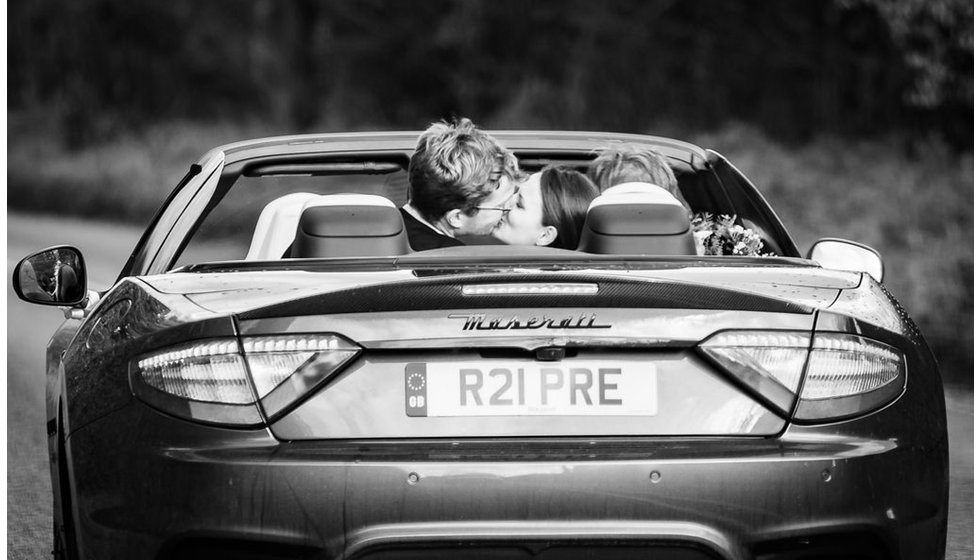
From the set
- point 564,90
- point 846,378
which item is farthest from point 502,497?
point 564,90

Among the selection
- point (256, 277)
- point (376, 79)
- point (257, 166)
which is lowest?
point (256, 277)

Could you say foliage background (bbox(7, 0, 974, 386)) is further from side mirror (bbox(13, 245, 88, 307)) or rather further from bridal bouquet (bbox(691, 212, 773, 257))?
side mirror (bbox(13, 245, 88, 307))

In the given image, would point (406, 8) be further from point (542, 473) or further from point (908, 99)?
point (542, 473)

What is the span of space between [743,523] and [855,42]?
20382 millimetres

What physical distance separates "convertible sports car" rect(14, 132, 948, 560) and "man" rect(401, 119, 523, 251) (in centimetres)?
125

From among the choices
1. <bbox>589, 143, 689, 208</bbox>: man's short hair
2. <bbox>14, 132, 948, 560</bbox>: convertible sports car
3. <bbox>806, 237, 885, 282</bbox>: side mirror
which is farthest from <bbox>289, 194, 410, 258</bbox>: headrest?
<bbox>589, 143, 689, 208</bbox>: man's short hair

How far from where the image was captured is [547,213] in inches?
179

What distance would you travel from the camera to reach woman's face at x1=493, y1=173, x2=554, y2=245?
457cm

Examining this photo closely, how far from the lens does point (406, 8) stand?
34.2 meters

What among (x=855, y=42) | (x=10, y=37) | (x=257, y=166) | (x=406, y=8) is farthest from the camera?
(x=10, y=37)

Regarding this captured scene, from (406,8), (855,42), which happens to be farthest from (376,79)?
(855,42)

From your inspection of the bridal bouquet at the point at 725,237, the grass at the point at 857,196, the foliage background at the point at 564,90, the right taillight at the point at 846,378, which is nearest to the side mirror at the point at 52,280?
the bridal bouquet at the point at 725,237

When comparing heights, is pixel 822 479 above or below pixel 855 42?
below

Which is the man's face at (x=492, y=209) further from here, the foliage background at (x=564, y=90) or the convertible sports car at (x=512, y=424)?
the foliage background at (x=564, y=90)
